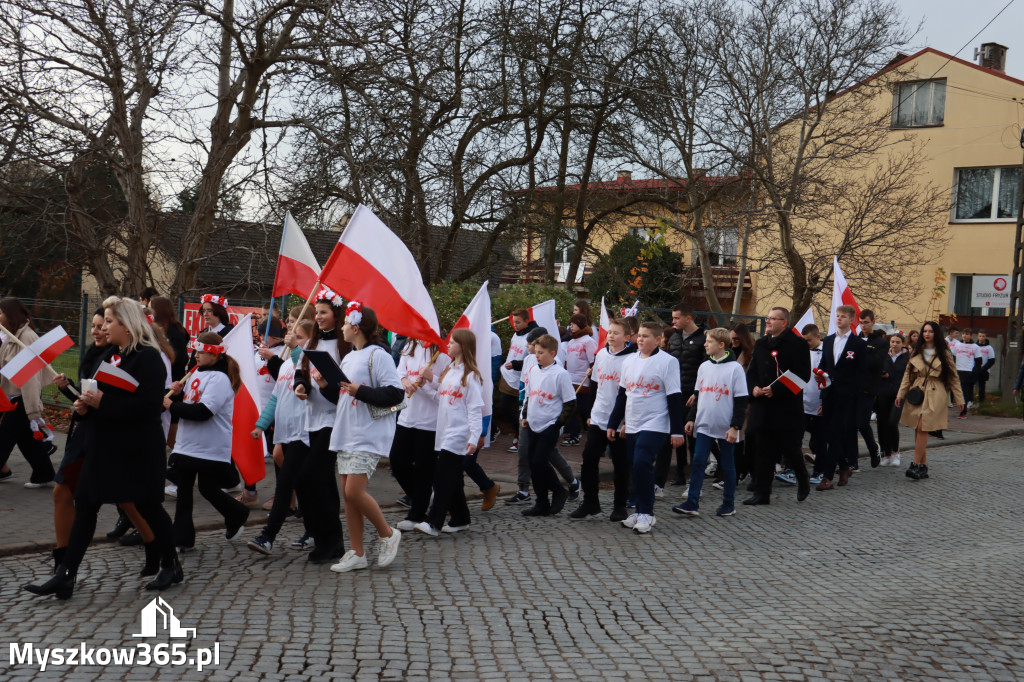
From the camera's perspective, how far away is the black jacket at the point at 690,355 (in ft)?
33.6

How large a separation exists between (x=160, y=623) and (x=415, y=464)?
2.94m

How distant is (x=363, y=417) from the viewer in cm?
612

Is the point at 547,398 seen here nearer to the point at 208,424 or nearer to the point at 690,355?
the point at 690,355

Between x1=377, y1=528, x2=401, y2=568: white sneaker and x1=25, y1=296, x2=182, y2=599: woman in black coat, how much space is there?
1270 millimetres

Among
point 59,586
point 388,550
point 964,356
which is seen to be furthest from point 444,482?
point 964,356

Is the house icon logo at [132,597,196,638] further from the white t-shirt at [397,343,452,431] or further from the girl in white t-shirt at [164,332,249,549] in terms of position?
the white t-shirt at [397,343,452,431]

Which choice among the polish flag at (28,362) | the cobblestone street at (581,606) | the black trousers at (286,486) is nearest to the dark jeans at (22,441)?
the polish flag at (28,362)

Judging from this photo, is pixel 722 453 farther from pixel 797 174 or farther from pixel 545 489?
pixel 797 174

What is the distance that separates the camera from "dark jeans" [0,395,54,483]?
8.24m

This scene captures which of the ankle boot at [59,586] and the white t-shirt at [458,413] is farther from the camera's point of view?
the white t-shirt at [458,413]

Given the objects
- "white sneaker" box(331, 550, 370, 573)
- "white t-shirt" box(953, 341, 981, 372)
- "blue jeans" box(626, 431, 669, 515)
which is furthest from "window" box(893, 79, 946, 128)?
"white sneaker" box(331, 550, 370, 573)

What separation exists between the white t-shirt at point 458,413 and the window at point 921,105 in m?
25.7

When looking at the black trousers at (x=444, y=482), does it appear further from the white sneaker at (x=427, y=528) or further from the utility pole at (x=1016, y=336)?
the utility pole at (x=1016, y=336)

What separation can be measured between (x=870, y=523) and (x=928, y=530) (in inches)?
18.5
